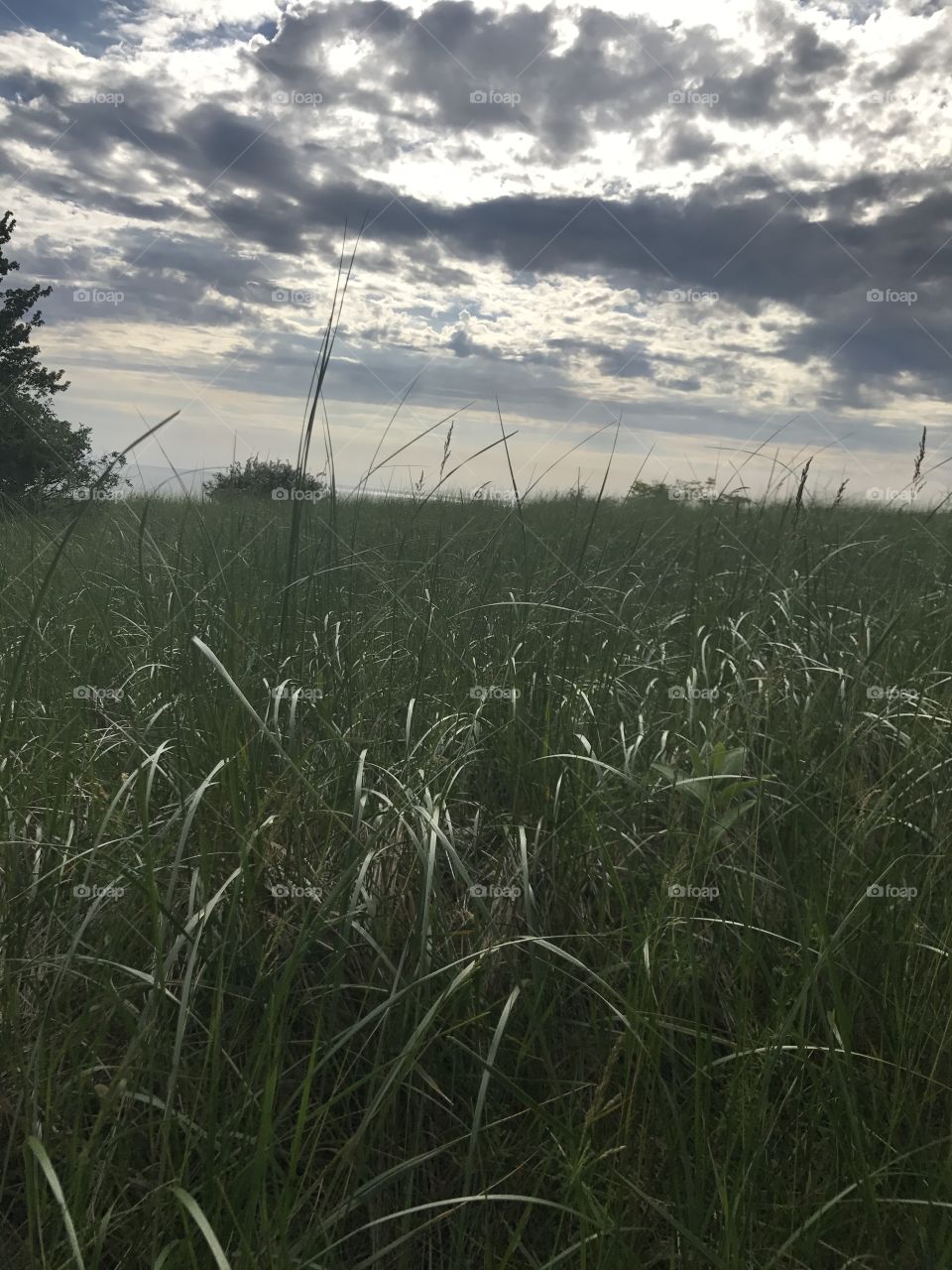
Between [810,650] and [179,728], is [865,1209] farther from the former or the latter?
[810,650]

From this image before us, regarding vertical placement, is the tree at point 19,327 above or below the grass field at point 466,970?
above

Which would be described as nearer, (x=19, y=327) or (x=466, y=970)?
(x=466, y=970)

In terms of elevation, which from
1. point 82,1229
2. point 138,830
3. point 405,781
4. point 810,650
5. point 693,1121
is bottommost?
point 82,1229

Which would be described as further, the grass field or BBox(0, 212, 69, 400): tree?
BBox(0, 212, 69, 400): tree

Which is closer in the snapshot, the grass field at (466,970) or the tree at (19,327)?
the grass field at (466,970)

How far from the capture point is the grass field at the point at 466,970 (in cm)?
131

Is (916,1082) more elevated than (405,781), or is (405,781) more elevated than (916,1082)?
(405,781)

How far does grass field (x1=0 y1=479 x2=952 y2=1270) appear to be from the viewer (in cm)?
131

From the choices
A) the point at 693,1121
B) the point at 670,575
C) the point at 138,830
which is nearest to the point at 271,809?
the point at 138,830

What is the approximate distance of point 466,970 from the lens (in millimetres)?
1504

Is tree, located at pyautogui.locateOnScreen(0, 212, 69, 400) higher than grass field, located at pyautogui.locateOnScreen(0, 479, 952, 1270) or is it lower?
higher

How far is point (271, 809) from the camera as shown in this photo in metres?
2.01

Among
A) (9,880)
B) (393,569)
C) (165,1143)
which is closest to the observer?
(165,1143)

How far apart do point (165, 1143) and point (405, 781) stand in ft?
3.03
